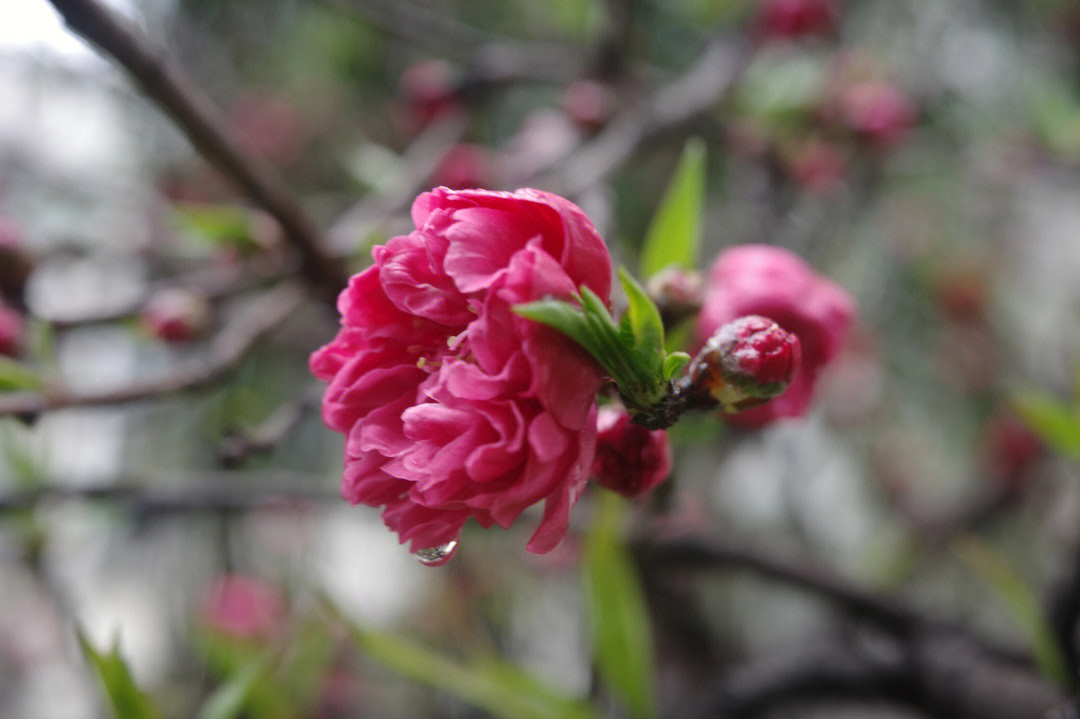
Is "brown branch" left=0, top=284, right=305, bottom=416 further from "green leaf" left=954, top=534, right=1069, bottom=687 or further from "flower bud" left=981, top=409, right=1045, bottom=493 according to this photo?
"flower bud" left=981, top=409, right=1045, bottom=493

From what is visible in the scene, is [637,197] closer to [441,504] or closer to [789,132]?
[789,132]

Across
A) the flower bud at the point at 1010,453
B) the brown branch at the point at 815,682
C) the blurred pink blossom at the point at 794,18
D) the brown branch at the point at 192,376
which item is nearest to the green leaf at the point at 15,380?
the brown branch at the point at 192,376

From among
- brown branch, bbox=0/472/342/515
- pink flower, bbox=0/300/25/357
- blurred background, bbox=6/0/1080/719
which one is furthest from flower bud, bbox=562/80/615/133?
pink flower, bbox=0/300/25/357

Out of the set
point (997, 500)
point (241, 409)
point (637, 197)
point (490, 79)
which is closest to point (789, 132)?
point (637, 197)

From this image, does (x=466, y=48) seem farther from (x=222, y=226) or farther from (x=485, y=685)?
(x=485, y=685)

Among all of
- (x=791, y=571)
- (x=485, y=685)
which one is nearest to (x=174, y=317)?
(x=485, y=685)
